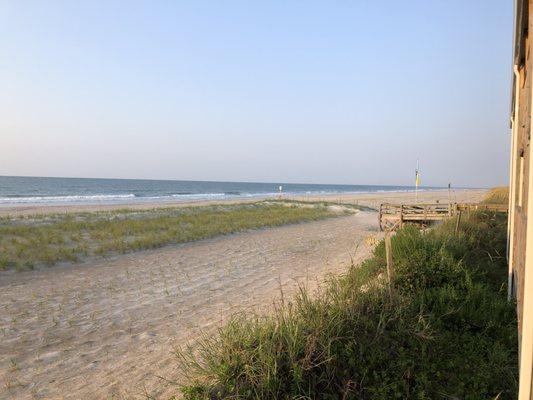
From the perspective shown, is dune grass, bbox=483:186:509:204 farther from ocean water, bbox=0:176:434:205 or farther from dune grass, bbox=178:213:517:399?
ocean water, bbox=0:176:434:205

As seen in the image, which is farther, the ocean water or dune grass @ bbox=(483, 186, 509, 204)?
the ocean water

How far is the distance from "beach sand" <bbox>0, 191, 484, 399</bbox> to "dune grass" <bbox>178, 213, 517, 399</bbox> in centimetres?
67

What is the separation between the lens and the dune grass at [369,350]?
12.4ft

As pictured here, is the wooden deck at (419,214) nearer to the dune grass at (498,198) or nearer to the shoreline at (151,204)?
the dune grass at (498,198)

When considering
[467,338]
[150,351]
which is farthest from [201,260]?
[467,338]

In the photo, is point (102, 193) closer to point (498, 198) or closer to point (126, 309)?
point (498, 198)

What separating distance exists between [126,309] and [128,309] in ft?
0.12

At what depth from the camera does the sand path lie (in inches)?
194

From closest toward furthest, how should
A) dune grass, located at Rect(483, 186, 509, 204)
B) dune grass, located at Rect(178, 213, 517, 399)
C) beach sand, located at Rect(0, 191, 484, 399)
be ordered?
dune grass, located at Rect(178, 213, 517, 399) → beach sand, located at Rect(0, 191, 484, 399) → dune grass, located at Rect(483, 186, 509, 204)

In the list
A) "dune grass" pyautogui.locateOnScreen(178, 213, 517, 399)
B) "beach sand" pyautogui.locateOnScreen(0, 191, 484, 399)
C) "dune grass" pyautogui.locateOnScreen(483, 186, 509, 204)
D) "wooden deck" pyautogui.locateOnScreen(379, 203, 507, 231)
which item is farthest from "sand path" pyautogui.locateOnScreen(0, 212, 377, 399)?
"dune grass" pyautogui.locateOnScreen(483, 186, 509, 204)

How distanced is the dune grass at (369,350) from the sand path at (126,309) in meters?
0.69

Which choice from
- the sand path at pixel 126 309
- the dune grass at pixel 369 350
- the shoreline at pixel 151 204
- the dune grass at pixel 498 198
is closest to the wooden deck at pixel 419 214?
the sand path at pixel 126 309

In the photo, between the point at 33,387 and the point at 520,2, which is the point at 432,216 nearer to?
the point at 520,2

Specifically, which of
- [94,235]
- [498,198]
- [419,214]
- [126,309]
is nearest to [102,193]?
A: [94,235]
